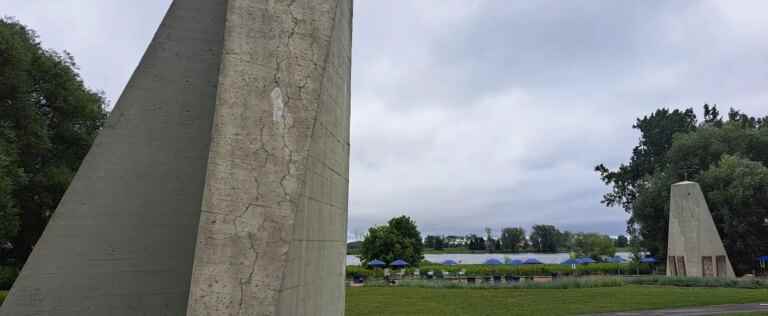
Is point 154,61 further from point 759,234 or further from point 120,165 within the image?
point 759,234

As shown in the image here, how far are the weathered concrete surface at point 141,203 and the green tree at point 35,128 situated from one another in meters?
13.3

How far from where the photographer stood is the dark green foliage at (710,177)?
→ 2812 cm

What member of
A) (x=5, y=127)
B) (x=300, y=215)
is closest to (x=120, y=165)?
(x=300, y=215)

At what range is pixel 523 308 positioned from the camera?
48.3ft

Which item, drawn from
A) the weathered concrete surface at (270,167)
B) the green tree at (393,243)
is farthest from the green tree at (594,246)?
the weathered concrete surface at (270,167)

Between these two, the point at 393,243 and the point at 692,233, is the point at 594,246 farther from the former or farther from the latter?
the point at 692,233

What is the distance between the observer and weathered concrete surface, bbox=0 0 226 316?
481 centimetres

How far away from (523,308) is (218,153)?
13355 mm

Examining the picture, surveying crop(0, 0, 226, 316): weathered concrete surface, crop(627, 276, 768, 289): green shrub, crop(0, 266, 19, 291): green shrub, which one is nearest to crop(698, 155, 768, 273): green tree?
crop(627, 276, 768, 289): green shrub

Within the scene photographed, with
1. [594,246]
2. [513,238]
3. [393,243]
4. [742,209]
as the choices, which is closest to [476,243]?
[513,238]

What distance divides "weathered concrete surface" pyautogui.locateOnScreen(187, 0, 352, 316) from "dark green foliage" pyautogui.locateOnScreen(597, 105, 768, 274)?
31429mm

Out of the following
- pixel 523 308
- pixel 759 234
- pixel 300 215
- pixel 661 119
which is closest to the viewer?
pixel 300 215

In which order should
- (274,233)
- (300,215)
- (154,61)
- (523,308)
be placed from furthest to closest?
(523,308) < (154,61) < (300,215) < (274,233)

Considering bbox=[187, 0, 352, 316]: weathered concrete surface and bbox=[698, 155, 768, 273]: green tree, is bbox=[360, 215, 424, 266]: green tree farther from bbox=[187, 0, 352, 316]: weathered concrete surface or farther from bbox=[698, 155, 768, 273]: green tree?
bbox=[187, 0, 352, 316]: weathered concrete surface
